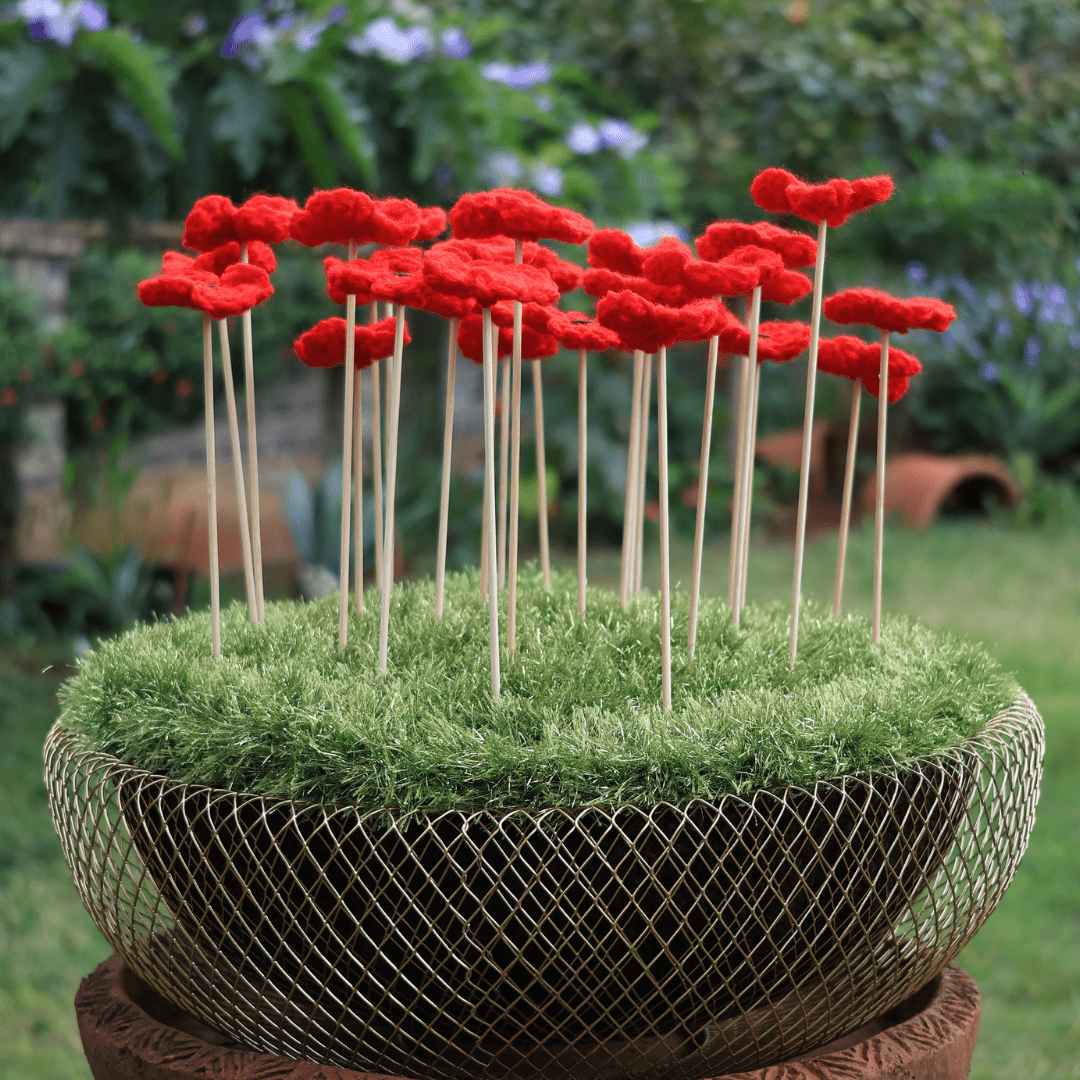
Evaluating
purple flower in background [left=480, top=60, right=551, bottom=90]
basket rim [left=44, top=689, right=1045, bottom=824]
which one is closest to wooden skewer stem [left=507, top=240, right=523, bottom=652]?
basket rim [left=44, top=689, right=1045, bottom=824]

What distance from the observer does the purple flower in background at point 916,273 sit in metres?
4.68

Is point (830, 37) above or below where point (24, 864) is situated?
above

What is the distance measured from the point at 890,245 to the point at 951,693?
15.0ft

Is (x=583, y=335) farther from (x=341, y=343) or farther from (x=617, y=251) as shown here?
(x=341, y=343)

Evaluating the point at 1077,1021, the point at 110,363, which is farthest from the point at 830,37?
the point at 1077,1021

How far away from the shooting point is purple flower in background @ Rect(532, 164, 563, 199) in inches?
116

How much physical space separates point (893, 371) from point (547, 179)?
83.6 inches

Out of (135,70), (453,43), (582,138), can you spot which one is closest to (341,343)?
(135,70)

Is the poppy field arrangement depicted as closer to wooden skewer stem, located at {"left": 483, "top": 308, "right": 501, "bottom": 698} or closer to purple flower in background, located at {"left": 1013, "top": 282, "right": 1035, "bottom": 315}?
wooden skewer stem, located at {"left": 483, "top": 308, "right": 501, "bottom": 698}

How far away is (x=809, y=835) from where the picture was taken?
2.40 ft

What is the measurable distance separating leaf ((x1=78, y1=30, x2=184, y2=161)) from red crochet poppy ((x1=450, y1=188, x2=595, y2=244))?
1.06m

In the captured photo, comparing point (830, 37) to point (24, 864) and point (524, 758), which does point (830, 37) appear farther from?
point (524, 758)

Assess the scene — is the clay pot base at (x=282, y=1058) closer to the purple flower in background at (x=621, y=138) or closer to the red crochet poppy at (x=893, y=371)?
the red crochet poppy at (x=893, y=371)

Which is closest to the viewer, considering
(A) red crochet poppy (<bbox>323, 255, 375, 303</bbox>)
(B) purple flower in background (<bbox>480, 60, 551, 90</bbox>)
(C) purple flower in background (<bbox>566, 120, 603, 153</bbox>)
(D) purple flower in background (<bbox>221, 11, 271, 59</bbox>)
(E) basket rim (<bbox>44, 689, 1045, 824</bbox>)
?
(E) basket rim (<bbox>44, 689, 1045, 824</bbox>)
